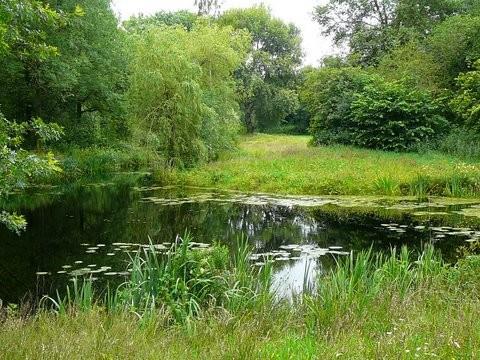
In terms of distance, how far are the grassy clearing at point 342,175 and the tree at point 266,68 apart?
89.6ft

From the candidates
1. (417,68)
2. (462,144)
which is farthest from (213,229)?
(417,68)

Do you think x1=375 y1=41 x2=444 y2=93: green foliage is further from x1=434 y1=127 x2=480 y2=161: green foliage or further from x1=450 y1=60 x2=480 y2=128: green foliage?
x1=450 y1=60 x2=480 y2=128: green foliage

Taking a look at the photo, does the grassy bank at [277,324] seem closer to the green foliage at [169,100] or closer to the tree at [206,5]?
the green foliage at [169,100]

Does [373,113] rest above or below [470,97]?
below

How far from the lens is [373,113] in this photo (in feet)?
90.0

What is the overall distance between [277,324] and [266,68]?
49.1 m

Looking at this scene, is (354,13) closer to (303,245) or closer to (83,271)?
(303,245)

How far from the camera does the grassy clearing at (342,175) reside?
1699 centimetres

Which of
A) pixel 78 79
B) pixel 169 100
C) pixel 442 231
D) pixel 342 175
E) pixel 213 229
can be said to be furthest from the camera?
pixel 78 79

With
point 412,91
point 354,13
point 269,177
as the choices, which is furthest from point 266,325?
point 354,13

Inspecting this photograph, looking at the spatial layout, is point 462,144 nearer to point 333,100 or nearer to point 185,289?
point 333,100

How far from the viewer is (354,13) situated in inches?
1748

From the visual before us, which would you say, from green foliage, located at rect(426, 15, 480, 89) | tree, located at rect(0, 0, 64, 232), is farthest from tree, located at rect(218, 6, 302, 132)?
tree, located at rect(0, 0, 64, 232)

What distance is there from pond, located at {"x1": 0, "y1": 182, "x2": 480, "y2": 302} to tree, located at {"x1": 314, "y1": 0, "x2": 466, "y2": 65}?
2277 centimetres
